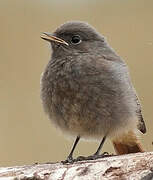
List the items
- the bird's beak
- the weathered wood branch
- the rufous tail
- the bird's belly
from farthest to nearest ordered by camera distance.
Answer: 1. the rufous tail
2. the bird's beak
3. the bird's belly
4. the weathered wood branch

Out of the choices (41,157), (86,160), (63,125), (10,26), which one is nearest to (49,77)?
(63,125)

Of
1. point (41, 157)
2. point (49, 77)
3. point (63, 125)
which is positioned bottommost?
point (41, 157)

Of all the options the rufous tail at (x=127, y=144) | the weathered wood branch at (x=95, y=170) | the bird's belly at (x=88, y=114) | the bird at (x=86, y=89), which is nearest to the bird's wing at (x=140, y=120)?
the bird at (x=86, y=89)

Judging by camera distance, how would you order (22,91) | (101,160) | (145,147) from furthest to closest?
(22,91) → (145,147) → (101,160)

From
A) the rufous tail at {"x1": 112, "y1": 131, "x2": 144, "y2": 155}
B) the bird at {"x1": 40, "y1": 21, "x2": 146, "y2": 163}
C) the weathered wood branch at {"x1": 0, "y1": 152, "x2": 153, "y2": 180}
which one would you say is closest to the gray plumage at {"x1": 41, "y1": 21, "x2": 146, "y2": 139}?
the bird at {"x1": 40, "y1": 21, "x2": 146, "y2": 163}

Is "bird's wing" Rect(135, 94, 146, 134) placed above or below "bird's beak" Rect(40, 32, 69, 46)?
below

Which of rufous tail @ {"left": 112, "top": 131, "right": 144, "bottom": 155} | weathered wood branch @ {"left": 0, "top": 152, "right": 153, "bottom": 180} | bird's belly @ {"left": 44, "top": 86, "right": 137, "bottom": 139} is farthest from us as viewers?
rufous tail @ {"left": 112, "top": 131, "right": 144, "bottom": 155}

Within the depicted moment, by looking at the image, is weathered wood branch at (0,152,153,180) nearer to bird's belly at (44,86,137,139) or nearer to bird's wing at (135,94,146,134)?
bird's belly at (44,86,137,139)

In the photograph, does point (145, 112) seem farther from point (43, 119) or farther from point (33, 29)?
point (33, 29)

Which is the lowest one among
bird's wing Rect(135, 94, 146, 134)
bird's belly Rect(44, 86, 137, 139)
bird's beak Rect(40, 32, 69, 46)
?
bird's wing Rect(135, 94, 146, 134)
